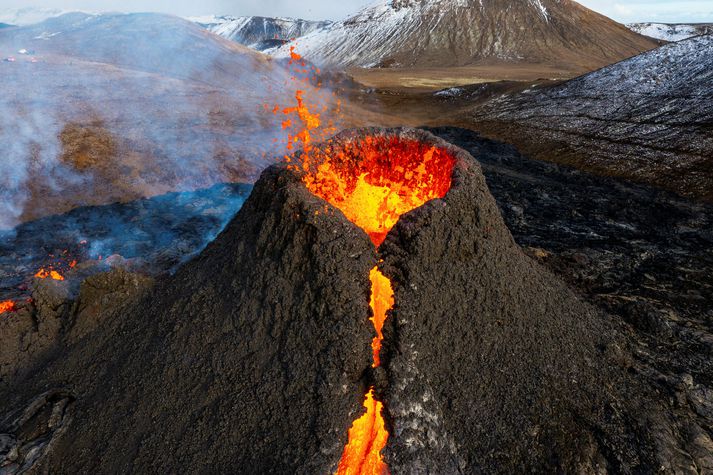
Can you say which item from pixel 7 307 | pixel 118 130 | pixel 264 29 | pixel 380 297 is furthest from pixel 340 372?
pixel 264 29

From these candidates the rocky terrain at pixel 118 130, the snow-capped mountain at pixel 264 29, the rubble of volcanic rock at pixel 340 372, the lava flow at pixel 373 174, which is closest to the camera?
the rubble of volcanic rock at pixel 340 372

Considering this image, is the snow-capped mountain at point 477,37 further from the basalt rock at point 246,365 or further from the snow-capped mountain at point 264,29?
the basalt rock at point 246,365

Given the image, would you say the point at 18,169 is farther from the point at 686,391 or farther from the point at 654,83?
the point at 654,83

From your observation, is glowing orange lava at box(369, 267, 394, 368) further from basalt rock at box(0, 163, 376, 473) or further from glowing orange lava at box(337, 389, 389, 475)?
glowing orange lava at box(337, 389, 389, 475)

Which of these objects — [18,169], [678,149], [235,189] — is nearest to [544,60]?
[678,149]

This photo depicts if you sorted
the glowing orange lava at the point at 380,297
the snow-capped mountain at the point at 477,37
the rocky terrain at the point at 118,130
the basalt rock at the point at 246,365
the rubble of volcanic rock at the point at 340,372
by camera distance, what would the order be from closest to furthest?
the basalt rock at the point at 246,365 → the rubble of volcanic rock at the point at 340,372 → the glowing orange lava at the point at 380,297 → the rocky terrain at the point at 118,130 → the snow-capped mountain at the point at 477,37

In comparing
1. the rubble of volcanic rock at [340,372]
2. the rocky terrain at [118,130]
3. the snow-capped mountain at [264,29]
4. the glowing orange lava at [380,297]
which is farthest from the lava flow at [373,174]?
the snow-capped mountain at [264,29]

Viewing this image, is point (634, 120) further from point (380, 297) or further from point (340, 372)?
point (340, 372)

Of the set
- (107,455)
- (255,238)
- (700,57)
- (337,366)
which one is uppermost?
(700,57)
